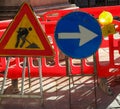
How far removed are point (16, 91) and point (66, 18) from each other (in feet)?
6.44

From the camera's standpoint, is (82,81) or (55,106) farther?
(82,81)

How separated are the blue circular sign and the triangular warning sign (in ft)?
0.82

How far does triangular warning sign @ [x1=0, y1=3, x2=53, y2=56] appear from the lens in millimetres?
5484

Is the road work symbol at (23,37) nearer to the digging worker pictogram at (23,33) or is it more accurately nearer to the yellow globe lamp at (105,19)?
the digging worker pictogram at (23,33)

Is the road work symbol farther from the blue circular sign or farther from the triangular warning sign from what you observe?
the blue circular sign

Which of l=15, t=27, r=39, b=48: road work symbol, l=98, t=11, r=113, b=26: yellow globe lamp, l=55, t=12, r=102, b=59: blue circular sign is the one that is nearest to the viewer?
l=55, t=12, r=102, b=59: blue circular sign

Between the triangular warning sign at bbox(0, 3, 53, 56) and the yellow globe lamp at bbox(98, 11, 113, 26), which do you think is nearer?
the triangular warning sign at bbox(0, 3, 53, 56)

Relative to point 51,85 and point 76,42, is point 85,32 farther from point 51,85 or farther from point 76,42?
point 51,85

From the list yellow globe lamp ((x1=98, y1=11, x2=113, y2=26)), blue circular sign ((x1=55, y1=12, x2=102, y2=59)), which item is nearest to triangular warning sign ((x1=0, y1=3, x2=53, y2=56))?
blue circular sign ((x1=55, y1=12, x2=102, y2=59))

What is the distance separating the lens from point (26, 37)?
5.54m

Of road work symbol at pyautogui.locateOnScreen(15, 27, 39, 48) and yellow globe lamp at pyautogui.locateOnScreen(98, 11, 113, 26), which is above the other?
yellow globe lamp at pyautogui.locateOnScreen(98, 11, 113, 26)

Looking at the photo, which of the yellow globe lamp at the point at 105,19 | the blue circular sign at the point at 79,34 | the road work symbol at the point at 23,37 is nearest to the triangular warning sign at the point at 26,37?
the road work symbol at the point at 23,37

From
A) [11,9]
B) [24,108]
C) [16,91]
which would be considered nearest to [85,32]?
[24,108]

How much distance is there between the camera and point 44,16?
27.2 ft
